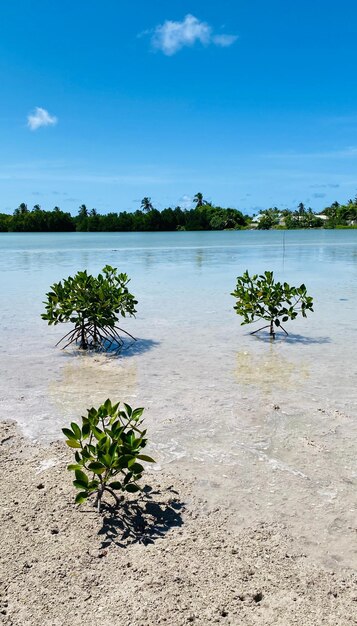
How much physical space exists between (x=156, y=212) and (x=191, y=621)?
140 m

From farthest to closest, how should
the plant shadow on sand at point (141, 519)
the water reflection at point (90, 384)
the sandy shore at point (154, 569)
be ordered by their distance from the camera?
the water reflection at point (90, 384) < the plant shadow on sand at point (141, 519) < the sandy shore at point (154, 569)

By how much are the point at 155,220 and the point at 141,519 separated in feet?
450

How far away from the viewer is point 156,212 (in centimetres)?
13900

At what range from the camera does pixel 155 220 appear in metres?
138

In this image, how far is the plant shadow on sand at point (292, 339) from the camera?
28.9ft

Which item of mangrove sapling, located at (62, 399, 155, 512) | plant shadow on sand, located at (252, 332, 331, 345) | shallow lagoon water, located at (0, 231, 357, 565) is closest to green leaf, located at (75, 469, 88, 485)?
mangrove sapling, located at (62, 399, 155, 512)

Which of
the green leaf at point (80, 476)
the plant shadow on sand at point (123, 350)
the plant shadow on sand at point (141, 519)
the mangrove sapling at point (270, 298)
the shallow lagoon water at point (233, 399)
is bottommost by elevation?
the plant shadow on sand at point (123, 350)

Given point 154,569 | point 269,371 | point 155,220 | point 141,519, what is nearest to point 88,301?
point 269,371

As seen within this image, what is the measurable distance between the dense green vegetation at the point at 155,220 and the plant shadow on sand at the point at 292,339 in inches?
5155

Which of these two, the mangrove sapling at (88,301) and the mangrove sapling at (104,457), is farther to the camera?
the mangrove sapling at (88,301)

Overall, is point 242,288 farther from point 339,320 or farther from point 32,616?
point 32,616

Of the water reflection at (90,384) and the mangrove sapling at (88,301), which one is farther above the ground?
the mangrove sapling at (88,301)

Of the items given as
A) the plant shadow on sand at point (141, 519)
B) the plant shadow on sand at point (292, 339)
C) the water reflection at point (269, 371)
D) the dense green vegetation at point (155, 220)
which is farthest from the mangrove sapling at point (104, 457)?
the dense green vegetation at point (155, 220)

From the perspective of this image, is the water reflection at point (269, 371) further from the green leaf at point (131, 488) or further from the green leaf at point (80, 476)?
the green leaf at point (80, 476)
